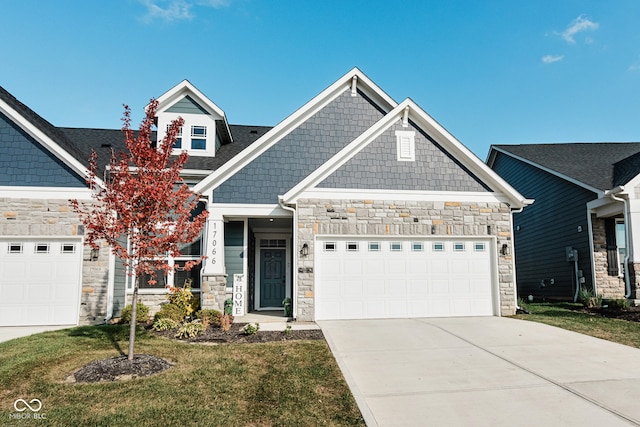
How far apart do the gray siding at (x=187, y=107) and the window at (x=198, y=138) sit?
568mm

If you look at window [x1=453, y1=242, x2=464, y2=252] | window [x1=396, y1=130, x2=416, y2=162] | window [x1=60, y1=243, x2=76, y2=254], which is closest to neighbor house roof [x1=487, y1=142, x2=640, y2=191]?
window [x1=453, y1=242, x2=464, y2=252]

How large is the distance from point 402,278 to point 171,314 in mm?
6120

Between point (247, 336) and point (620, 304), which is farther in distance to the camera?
point (620, 304)

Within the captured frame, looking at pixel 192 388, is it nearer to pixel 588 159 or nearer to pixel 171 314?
pixel 171 314

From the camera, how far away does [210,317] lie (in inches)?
419

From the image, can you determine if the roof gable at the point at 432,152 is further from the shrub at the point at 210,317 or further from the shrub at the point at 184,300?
the shrub at the point at 184,300

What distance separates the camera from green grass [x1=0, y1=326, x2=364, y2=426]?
4660 millimetres

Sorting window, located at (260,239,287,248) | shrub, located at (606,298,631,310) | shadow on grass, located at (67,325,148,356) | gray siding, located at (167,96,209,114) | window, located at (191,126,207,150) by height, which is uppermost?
gray siding, located at (167,96,209,114)

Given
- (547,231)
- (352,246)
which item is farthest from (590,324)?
(547,231)

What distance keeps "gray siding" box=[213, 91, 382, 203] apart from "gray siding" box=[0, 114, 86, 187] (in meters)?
4.17

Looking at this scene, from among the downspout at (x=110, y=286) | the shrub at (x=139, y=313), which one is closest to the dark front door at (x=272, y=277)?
the shrub at (x=139, y=313)

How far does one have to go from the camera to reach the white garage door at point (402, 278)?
11250 millimetres

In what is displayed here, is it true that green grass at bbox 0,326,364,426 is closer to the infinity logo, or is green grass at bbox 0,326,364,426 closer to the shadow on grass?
the infinity logo

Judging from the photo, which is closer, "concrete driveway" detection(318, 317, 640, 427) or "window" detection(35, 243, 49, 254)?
"concrete driveway" detection(318, 317, 640, 427)
